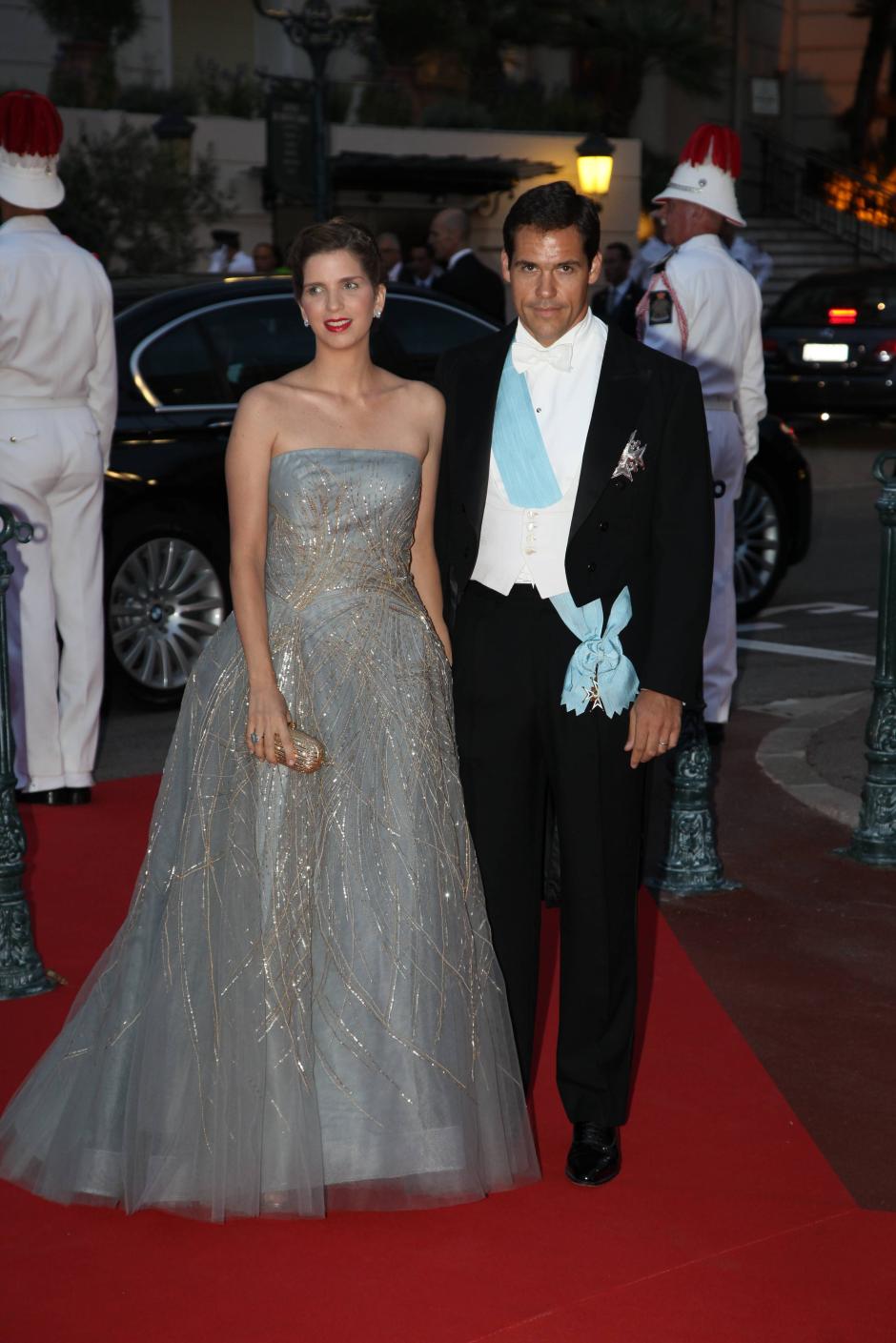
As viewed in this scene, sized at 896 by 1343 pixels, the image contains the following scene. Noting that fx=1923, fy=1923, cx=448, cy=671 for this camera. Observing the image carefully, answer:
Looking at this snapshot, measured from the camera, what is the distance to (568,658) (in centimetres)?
393

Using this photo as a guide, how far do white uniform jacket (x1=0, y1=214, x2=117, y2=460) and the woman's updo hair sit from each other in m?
3.01

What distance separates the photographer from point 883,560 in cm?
652

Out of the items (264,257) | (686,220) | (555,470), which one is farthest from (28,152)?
(264,257)

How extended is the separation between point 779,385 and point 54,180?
15261 mm

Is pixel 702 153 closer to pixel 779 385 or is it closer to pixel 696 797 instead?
pixel 696 797

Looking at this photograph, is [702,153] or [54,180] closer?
[54,180]

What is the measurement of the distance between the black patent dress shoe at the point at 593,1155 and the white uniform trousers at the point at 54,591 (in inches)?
139

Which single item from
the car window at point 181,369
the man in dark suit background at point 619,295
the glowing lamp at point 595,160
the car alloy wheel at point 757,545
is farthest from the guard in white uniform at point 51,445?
the glowing lamp at point 595,160

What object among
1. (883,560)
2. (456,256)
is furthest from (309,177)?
(883,560)

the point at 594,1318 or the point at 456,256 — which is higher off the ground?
the point at 456,256

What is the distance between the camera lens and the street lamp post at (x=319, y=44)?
1620 cm

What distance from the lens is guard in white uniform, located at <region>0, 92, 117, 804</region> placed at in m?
6.80

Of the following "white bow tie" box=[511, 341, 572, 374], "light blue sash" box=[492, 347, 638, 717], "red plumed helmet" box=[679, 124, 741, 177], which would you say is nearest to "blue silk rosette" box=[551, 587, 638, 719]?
"light blue sash" box=[492, 347, 638, 717]

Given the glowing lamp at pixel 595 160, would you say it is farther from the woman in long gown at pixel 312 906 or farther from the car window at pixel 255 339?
the woman in long gown at pixel 312 906
